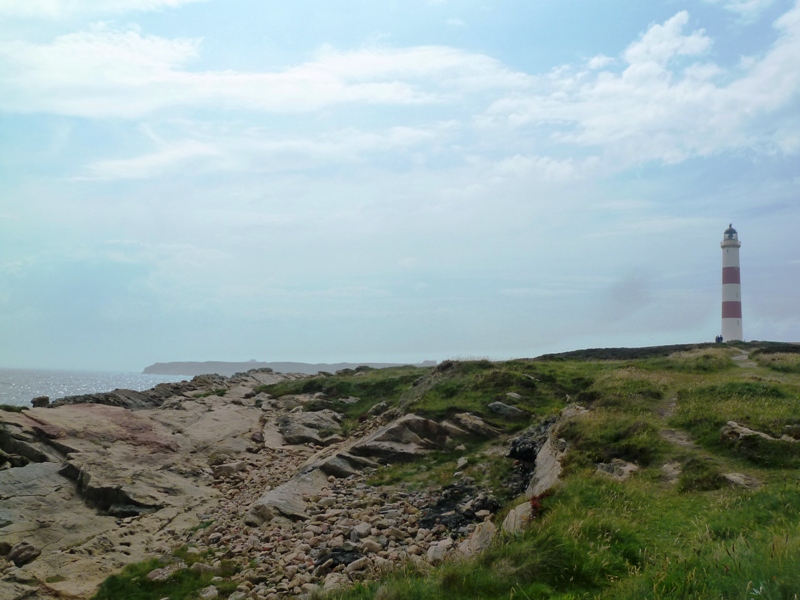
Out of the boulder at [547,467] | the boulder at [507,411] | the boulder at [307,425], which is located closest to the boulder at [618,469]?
the boulder at [547,467]

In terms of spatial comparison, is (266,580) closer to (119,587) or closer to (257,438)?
(119,587)

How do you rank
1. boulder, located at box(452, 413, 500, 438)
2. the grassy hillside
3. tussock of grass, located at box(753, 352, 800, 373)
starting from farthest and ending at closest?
tussock of grass, located at box(753, 352, 800, 373) → boulder, located at box(452, 413, 500, 438) → the grassy hillside

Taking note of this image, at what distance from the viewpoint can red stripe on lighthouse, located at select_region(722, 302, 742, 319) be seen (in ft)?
212

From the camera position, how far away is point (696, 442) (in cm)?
1592

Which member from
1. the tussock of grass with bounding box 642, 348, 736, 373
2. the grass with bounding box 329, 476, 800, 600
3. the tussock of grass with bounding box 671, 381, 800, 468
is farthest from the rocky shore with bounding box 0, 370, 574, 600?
the tussock of grass with bounding box 642, 348, 736, 373

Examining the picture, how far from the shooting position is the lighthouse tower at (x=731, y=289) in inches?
2534

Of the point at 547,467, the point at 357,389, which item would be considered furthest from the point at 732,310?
the point at 547,467

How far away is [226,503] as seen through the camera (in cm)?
1980

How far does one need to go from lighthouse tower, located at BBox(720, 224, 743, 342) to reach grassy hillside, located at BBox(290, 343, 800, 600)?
4486cm

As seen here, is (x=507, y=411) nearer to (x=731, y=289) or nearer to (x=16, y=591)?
(x=16, y=591)

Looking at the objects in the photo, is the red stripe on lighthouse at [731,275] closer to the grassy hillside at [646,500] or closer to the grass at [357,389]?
the grass at [357,389]

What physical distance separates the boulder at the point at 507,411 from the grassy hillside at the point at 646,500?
325 millimetres

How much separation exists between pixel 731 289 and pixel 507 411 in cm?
5344

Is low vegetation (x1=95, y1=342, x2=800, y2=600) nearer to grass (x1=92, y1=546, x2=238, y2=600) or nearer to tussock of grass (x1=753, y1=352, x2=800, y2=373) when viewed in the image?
grass (x1=92, y1=546, x2=238, y2=600)
